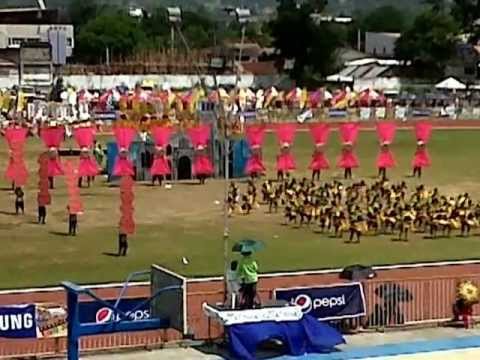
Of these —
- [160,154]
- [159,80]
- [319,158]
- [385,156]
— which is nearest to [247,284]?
[160,154]

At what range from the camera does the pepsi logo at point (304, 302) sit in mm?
19259

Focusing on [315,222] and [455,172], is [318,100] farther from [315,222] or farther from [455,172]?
[315,222]

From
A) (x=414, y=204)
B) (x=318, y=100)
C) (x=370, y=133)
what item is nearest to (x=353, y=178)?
(x=414, y=204)

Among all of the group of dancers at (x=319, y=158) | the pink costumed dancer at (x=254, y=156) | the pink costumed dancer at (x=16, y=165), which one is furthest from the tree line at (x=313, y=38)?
the pink costumed dancer at (x=16, y=165)

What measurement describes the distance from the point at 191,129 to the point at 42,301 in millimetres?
22238

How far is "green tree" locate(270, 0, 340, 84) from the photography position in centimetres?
10031

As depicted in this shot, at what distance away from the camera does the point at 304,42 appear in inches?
4013

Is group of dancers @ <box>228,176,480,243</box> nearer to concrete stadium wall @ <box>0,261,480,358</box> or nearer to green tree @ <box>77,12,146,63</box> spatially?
concrete stadium wall @ <box>0,261,480,358</box>

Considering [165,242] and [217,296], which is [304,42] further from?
[217,296]

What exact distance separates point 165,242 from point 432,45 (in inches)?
3113

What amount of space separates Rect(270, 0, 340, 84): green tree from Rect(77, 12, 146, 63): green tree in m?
25.4

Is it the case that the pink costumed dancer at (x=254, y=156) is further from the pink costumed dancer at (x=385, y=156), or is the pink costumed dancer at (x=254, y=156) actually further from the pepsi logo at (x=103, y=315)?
the pepsi logo at (x=103, y=315)

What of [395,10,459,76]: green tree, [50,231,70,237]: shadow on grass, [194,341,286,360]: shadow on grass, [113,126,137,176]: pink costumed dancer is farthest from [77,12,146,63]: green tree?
[194,341,286,360]: shadow on grass

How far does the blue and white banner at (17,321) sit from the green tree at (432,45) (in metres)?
88.7
